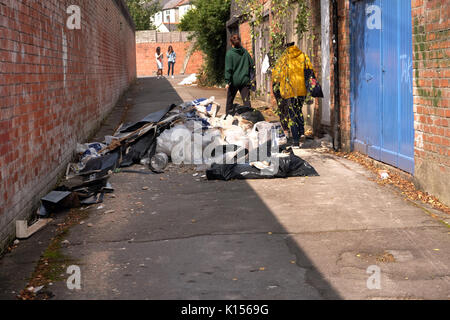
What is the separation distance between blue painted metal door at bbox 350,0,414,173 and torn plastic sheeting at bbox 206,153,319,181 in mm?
1116

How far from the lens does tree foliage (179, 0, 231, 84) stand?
25.9 meters

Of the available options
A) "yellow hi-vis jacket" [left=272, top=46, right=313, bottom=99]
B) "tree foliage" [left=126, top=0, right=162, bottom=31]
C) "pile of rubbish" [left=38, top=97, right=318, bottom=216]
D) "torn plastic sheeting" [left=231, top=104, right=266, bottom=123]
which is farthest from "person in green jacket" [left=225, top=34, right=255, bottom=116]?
"tree foliage" [left=126, top=0, right=162, bottom=31]

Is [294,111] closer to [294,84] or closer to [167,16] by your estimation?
[294,84]

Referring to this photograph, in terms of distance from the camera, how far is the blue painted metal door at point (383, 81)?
271 inches

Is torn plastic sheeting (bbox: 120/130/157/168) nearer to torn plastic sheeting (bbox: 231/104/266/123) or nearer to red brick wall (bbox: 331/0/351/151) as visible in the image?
torn plastic sheeting (bbox: 231/104/266/123)

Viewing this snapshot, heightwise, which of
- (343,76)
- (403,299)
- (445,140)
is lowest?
(403,299)

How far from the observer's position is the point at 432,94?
20.0ft

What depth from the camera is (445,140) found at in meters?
5.88

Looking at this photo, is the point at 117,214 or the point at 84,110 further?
the point at 84,110

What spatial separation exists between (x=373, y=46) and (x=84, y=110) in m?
5.31

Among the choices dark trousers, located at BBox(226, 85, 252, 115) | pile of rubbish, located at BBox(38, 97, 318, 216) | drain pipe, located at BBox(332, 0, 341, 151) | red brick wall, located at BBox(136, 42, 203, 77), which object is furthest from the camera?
red brick wall, located at BBox(136, 42, 203, 77)

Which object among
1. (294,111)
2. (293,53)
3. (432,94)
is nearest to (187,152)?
(294,111)
